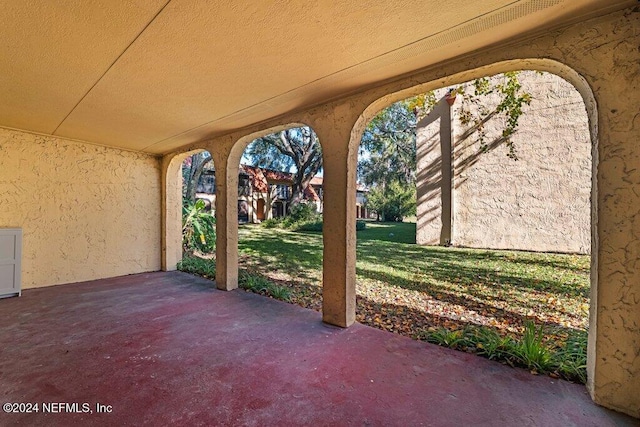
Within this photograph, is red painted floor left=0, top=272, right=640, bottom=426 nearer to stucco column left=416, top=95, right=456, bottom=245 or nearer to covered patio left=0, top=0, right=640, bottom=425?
covered patio left=0, top=0, right=640, bottom=425

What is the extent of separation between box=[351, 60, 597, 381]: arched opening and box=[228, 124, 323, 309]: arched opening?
4.41 ft

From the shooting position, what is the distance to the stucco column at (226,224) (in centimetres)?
452

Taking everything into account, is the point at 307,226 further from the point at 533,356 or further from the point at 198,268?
the point at 533,356

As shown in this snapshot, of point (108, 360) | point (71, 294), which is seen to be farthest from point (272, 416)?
point (71, 294)

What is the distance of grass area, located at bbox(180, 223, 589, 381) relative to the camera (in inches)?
103

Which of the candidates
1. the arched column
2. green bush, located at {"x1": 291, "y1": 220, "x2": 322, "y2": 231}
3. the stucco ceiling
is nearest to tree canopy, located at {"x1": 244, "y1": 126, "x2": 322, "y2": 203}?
green bush, located at {"x1": 291, "y1": 220, "x2": 322, "y2": 231}

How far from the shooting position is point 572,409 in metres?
1.82

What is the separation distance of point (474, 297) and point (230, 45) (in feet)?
14.9

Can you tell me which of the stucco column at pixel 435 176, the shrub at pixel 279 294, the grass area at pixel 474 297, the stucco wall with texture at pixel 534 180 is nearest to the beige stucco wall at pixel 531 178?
the stucco wall with texture at pixel 534 180

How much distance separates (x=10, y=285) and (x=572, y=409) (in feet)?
21.6

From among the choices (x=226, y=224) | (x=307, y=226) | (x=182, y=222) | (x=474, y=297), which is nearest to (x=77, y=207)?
(x=182, y=222)

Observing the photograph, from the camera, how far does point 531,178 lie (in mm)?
7633

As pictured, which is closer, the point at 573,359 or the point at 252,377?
the point at 252,377

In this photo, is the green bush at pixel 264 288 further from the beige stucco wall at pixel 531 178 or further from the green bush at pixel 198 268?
the beige stucco wall at pixel 531 178
